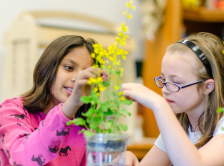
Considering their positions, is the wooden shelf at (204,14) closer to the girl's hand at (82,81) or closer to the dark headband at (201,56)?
the dark headband at (201,56)

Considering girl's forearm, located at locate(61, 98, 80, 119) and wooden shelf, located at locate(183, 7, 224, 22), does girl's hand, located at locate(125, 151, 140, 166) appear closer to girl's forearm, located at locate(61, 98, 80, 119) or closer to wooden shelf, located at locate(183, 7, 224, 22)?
girl's forearm, located at locate(61, 98, 80, 119)

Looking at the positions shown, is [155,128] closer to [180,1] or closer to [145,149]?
[145,149]

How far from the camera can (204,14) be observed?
8.63 ft

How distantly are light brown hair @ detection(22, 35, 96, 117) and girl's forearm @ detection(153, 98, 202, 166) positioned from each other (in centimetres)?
46

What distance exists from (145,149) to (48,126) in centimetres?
180

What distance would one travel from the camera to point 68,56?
103cm

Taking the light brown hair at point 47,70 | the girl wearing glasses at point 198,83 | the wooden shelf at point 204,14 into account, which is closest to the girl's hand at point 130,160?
the girl wearing glasses at point 198,83

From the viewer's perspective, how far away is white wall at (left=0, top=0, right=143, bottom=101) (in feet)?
7.89

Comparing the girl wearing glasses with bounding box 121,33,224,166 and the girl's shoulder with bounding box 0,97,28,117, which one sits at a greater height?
the girl wearing glasses with bounding box 121,33,224,166

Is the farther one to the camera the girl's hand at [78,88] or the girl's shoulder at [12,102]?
the girl's shoulder at [12,102]

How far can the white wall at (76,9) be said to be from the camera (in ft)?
7.89

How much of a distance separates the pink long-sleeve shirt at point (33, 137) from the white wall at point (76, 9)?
63.6 inches

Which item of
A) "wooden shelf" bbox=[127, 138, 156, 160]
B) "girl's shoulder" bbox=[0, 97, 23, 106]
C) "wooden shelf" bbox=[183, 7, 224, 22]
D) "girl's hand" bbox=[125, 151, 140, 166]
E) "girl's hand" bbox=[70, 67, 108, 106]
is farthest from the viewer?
"wooden shelf" bbox=[183, 7, 224, 22]

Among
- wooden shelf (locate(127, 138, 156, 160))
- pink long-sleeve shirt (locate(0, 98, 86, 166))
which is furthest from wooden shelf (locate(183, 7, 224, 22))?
pink long-sleeve shirt (locate(0, 98, 86, 166))
